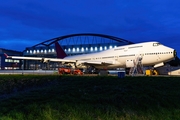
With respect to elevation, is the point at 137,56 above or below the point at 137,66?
above

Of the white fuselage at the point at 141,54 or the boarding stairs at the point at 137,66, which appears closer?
the white fuselage at the point at 141,54

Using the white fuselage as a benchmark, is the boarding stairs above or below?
below

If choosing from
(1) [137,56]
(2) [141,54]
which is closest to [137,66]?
(1) [137,56]

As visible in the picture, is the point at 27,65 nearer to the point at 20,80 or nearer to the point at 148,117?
the point at 20,80

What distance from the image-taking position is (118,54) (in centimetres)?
3547

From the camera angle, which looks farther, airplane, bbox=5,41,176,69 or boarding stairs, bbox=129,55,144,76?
boarding stairs, bbox=129,55,144,76

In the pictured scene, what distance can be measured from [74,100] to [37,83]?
48.4ft

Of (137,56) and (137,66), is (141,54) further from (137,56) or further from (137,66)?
(137,66)

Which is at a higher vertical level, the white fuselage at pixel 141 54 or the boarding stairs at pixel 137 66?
the white fuselage at pixel 141 54

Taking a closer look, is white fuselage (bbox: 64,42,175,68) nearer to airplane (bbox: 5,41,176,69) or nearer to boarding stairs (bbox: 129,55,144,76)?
airplane (bbox: 5,41,176,69)

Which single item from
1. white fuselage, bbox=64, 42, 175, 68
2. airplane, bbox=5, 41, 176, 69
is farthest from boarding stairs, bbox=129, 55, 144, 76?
white fuselage, bbox=64, 42, 175, 68

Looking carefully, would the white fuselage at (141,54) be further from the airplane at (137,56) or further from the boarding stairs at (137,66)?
the boarding stairs at (137,66)

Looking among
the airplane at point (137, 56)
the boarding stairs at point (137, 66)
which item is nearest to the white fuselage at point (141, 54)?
the airplane at point (137, 56)

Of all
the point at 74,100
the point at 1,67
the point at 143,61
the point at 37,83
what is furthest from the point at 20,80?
the point at 1,67
